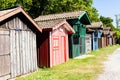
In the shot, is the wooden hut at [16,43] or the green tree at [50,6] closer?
the wooden hut at [16,43]

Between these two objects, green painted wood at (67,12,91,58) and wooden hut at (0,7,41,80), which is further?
green painted wood at (67,12,91,58)

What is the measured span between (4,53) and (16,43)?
1.10 metres

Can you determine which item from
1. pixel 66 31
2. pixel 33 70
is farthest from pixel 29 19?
pixel 66 31

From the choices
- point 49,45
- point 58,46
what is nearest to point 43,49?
point 49,45

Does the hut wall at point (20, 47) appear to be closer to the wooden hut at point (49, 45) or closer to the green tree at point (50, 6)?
the wooden hut at point (49, 45)

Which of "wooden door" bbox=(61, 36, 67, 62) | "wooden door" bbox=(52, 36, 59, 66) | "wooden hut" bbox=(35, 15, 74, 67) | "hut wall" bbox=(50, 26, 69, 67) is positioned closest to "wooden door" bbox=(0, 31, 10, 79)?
"wooden hut" bbox=(35, 15, 74, 67)

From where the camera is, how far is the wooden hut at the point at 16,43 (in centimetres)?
1162

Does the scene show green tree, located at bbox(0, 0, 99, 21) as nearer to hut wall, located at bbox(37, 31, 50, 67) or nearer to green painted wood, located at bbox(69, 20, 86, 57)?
green painted wood, located at bbox(69, 20, 86, 57)

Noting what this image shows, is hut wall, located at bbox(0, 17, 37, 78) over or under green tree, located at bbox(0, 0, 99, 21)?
under

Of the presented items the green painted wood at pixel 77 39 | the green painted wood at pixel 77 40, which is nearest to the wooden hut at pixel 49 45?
the green painted wood at pixel 77 39

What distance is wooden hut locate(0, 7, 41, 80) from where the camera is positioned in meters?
11.6

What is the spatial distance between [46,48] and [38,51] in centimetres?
66

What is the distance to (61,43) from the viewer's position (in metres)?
18.8

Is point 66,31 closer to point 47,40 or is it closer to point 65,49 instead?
point 65,49
